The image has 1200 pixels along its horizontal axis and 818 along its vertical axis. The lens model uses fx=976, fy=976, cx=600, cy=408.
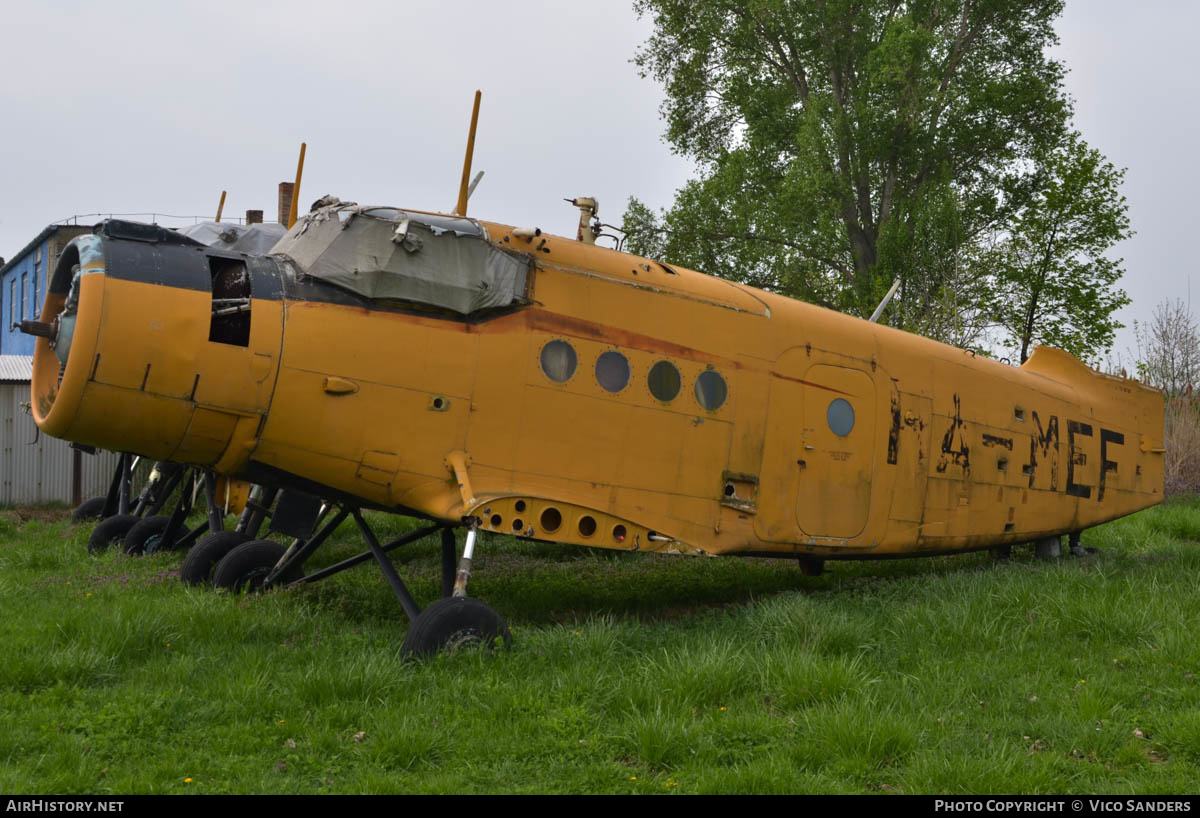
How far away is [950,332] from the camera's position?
23453mm

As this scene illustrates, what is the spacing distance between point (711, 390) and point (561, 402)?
1.44 meters

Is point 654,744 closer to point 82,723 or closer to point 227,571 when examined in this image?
point 82,723

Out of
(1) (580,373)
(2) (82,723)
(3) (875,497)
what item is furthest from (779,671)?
(2) (82,723)

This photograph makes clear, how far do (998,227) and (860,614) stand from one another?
23.0 metres

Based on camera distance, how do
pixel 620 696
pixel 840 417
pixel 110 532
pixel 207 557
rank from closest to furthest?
pixel 620 696 < pixel 840 417 < pixel 207 557 < pixel 110 532

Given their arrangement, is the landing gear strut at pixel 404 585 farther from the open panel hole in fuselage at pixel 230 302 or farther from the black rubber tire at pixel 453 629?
the open panel hole in fuselage at pixel 230 302

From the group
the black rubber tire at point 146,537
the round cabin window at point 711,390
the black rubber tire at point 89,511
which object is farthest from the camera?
the black rubber tire at point 89,511

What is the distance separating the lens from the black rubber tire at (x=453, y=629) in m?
6.40

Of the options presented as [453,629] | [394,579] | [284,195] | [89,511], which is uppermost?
[284,195]

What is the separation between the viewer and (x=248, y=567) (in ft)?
28.7

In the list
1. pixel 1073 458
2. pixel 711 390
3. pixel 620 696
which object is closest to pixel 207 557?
pixel 711 390

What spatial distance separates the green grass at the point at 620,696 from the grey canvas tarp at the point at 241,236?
4408 millimetres

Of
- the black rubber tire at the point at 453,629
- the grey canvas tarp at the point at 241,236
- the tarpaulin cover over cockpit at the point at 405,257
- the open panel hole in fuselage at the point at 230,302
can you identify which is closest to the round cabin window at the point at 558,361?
the tarpaulin cover over cockpit at the point at 405,257

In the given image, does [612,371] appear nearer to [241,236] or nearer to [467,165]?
[467,165]
